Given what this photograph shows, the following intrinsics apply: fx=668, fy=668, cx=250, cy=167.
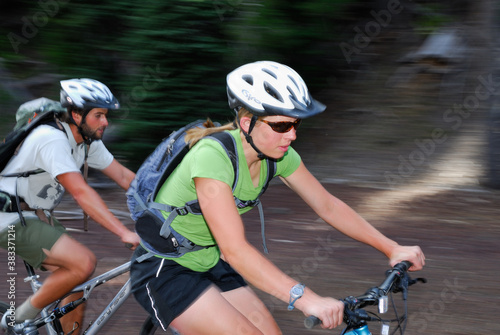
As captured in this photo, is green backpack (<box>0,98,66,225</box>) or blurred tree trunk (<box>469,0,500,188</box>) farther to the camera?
blurred tree trunk (<box>469,0,500,188</box>)

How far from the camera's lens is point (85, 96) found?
4012mm

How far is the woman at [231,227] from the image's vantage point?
8.57ft

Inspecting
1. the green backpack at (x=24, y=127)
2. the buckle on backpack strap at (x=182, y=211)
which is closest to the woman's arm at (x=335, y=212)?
the buckle on backpack strap at (x=182, y=211)

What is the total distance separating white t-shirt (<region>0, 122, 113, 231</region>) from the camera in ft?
12.2

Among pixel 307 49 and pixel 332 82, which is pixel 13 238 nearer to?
pixel 307 49

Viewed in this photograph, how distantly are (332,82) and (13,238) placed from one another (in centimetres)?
816

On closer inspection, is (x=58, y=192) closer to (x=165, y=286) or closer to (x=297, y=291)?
(x=165, y=286)

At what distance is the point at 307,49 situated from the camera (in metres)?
9.73

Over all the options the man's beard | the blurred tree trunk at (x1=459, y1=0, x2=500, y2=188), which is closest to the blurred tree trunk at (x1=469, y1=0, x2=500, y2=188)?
the blurred tree trunk at (x1=459, y1=0, x2=500, y2=188)

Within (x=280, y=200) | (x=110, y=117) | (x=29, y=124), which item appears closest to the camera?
(x=29, y=124)

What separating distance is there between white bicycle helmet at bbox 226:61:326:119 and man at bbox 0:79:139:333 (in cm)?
112

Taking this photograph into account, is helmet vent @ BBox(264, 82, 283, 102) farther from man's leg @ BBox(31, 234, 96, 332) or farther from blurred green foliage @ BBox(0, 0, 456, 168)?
blurred green foliage @ BBox(0, 0, 456, 168)

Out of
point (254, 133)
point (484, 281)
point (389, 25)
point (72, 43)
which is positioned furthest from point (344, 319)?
point (389, 25)

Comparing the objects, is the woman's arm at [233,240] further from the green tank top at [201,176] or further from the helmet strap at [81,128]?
the helmet strap at [81,128]
